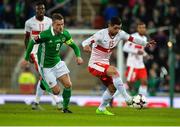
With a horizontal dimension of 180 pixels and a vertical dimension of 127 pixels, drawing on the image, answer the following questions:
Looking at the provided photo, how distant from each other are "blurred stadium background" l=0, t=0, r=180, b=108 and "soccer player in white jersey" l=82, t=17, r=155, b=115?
6.52 metres

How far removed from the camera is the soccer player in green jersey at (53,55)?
1780cm

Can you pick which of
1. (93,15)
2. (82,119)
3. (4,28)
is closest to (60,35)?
(82,119)

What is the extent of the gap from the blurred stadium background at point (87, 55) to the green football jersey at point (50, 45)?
7113mm

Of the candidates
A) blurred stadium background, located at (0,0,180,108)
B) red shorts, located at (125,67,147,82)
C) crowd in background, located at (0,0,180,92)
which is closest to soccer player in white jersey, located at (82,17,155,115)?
red shorts, located at (125,67,147,82)

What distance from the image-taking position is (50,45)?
59.1 ft

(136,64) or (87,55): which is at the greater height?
(136,64)

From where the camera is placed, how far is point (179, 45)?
2692 centimetres

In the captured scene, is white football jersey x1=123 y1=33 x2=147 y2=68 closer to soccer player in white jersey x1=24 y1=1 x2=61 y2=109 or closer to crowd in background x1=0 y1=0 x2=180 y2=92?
crowd in background x1=0 y1=0 x2=180 y2=92

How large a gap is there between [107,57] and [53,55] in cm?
122

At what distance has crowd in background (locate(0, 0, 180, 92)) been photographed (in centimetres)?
2686

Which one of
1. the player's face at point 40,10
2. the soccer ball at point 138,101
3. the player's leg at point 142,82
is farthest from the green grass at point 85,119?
the player's leg at point 142,82

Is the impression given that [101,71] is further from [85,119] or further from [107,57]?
[85,119]

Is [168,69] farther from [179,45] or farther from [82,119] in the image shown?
[82,119]

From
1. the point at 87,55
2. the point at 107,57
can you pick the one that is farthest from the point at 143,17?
the point at 107,57
